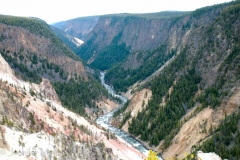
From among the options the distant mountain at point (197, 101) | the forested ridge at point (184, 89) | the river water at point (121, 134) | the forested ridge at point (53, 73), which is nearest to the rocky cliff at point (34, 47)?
the forested ridge at point (53, 73)

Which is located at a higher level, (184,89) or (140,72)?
(184,89)

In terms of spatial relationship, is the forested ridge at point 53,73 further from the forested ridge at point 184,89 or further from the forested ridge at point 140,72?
the forested ridge at point 184,89

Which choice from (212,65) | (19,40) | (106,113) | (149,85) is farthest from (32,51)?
(212,65)

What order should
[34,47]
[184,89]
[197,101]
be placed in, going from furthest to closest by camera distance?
[34,47], [184,89], [197,101]

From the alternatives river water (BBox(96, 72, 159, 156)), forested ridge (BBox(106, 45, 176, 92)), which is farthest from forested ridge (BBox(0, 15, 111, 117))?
Answer: forested ridge (BBox(106, 45, 176, 92))

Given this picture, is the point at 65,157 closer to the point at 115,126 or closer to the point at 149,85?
the point at 115,126

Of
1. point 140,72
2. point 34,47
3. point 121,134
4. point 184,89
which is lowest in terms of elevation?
point 121,134

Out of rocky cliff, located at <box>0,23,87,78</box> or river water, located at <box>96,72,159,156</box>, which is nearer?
river water, located at <box>96,72,159,156</box>

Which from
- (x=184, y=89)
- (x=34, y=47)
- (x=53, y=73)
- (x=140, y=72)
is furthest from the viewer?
(x=140, y=72)

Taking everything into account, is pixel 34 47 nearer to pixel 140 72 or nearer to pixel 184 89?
pixel 140 72

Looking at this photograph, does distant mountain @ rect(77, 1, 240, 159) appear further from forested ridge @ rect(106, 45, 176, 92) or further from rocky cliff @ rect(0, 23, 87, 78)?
rocky cliff @ rect(0, 23, 87, 78)

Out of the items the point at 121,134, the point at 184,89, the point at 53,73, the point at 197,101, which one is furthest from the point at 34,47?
the point at 197,101

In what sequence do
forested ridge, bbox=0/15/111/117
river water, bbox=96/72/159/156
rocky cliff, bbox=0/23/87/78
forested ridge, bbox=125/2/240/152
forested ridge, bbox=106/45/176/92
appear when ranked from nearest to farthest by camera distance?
forested ridge, bbox=125/2/240/152
river water, bbox=96/72/159/156
forested ridge, bbox=0/15/111/117
rocky cliff, bbox=0/23/87/78
forested ridge, bbox=106/45/176/92
